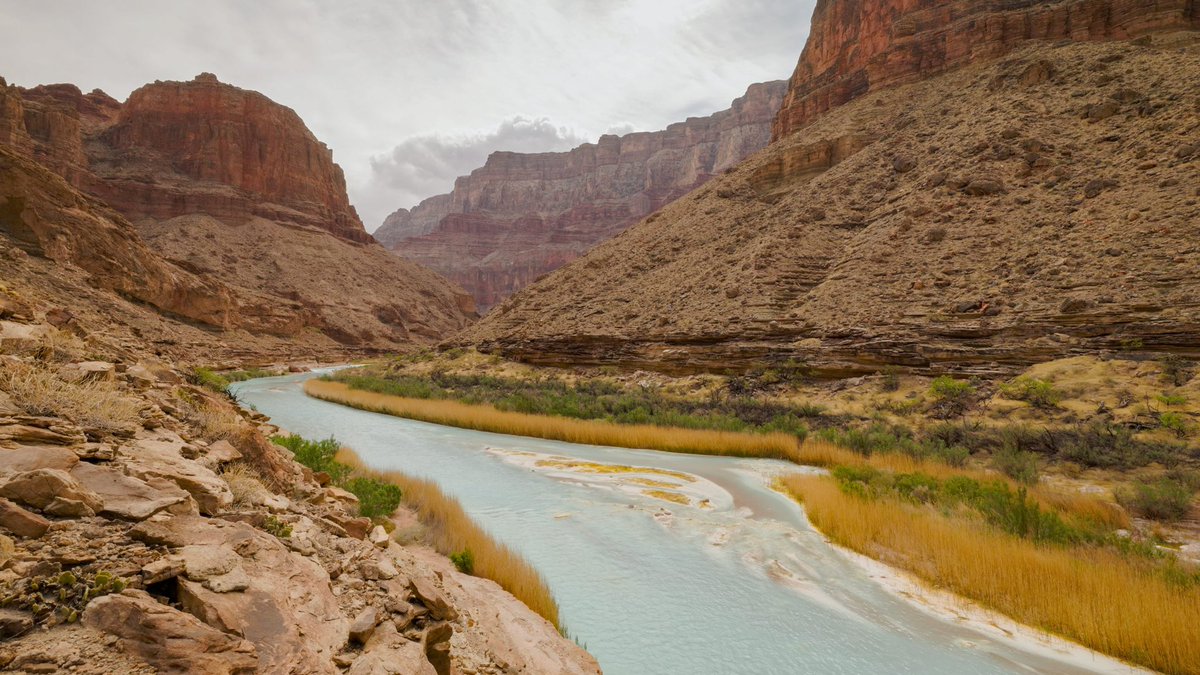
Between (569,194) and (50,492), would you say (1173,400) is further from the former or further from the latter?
(569,194)

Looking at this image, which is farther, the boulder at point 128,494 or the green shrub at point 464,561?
the green shrub at point 464,561

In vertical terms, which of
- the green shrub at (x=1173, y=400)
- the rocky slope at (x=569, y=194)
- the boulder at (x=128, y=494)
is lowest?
the boulder at (x=128, y=494)

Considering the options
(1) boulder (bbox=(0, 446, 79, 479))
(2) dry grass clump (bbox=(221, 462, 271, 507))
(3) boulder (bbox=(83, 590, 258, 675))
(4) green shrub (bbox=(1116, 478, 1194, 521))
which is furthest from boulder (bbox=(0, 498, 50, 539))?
(4) green shrub (bbox=(1116, 478, 1194, 521))

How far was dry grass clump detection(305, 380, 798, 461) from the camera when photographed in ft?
44.8

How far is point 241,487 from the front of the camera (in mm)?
3672

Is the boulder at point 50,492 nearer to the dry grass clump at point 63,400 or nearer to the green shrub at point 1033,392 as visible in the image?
the dry grass clump at point 63,400

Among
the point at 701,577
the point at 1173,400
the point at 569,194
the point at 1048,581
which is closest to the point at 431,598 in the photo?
the point at 701,577

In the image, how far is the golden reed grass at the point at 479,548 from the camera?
16.8 feet

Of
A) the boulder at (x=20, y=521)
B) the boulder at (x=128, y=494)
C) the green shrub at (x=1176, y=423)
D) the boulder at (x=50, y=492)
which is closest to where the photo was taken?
the boulder at (x=20, y=521)

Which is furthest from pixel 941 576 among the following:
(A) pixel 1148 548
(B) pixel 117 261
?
(B) pixel 117 261

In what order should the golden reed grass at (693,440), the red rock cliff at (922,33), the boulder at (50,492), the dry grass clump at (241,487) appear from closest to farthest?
1. the boulder at (50,492)
2. the dry grass clump at (241,487)
3. the golden reed grass at (693,440)
4. the red rock cliff at (922,33)

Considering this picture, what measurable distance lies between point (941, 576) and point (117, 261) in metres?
44.3

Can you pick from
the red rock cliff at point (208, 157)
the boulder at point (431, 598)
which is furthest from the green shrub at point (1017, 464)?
the red rock cliff at point (208, 157)

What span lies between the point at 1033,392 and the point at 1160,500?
282 inches
